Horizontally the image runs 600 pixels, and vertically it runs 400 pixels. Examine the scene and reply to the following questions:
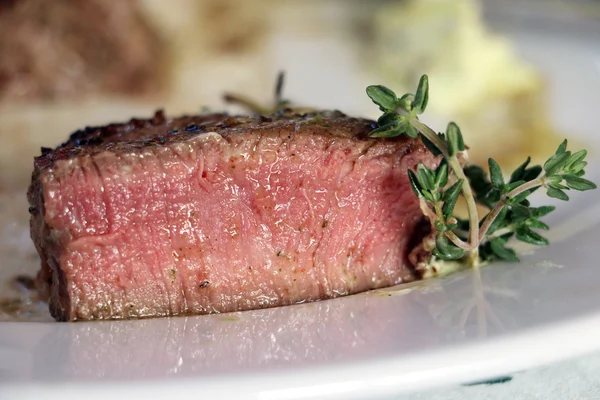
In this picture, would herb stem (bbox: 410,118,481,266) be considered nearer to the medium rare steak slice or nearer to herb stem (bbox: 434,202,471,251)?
herb stem (bbox: 434,202,471,251)

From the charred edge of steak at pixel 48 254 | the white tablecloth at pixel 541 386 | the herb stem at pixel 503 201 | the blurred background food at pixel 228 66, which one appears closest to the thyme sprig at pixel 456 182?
the herb stem at pixel 503 201

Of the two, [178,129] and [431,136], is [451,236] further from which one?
[178,129]

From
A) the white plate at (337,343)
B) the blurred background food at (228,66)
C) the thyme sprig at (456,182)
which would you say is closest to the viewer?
the white plate at (337,343)

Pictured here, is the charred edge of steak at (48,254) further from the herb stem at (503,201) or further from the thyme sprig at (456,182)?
the herb stem at (503,201)

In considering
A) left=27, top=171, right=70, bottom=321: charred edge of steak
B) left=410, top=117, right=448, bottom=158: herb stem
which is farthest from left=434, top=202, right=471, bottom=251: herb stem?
left=27, top=171, right=70, bottom=321: charred edge of steak

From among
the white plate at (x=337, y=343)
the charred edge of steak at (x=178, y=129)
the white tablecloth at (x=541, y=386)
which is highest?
the charred edge of steak at (x=178, y=129)

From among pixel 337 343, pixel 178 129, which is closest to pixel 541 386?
pixel 337 343
